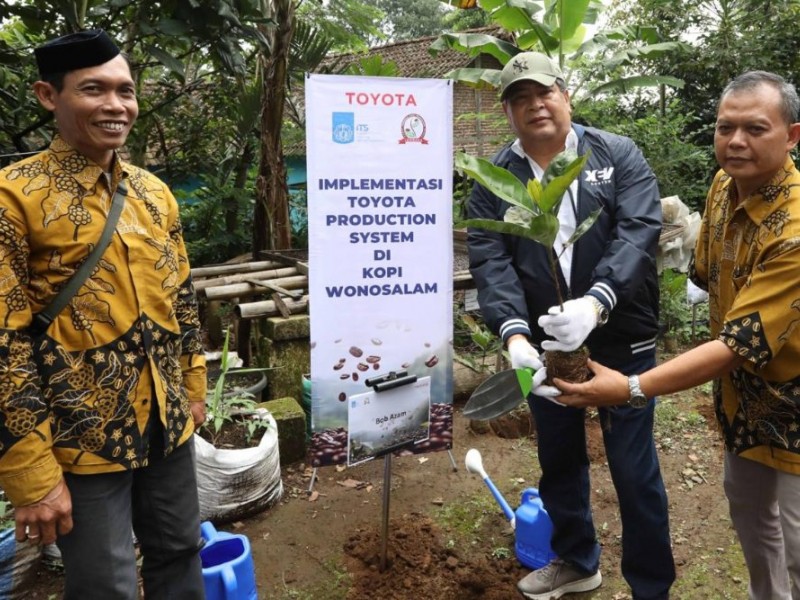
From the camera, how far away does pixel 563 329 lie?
5.84 feet

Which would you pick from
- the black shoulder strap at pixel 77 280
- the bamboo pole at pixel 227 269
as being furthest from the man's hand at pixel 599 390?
the bamboo pole at pixel 227 269

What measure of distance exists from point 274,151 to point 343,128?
11.3ft

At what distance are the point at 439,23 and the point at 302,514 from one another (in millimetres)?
29457

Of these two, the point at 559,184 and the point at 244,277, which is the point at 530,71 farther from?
the point at 244,277

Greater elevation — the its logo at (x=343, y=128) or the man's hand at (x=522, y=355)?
the its logo at (x=343, y=128)

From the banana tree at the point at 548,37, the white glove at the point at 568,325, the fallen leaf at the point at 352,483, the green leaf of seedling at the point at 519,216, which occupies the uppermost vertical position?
the banana tree at the point at 548,37

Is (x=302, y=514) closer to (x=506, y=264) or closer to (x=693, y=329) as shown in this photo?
(x=506, y=264)

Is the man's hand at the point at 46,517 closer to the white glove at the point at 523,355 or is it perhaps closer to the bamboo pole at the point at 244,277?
the white glove at the point at 523,355

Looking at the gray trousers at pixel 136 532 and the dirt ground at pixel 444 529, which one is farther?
the dirt ground at pixel 444 529

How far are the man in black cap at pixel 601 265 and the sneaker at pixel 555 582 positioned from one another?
0.29 metres

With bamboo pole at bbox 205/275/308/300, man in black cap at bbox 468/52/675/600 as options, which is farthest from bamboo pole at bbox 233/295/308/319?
man in black cap at bbox 468/52/675/600

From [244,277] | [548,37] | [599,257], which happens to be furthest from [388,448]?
[548,37]

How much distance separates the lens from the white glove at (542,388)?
1837 mm

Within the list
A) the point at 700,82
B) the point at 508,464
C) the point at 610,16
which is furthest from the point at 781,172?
the point at 610,16
